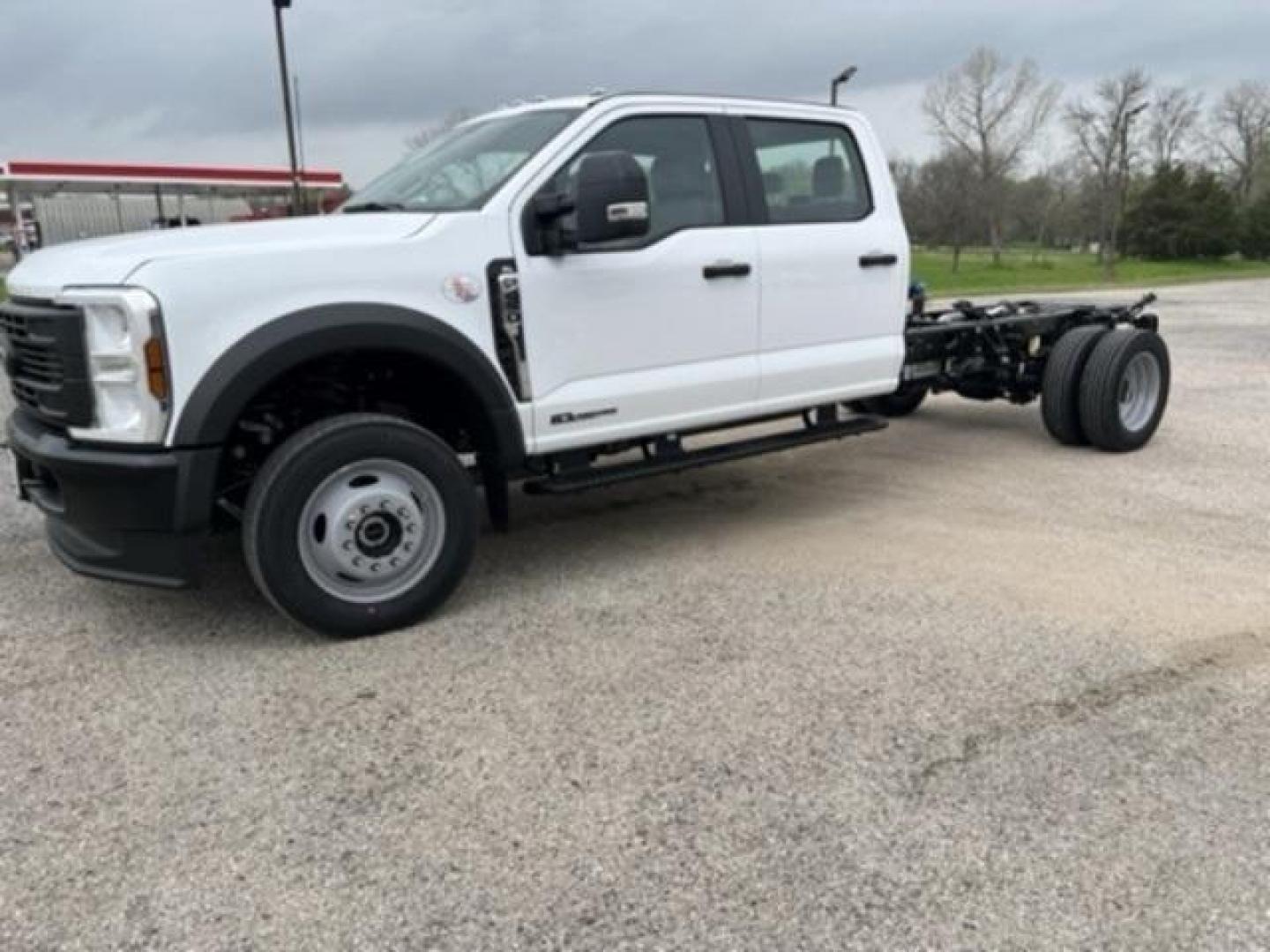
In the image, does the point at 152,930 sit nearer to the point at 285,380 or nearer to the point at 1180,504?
the point at 285,380

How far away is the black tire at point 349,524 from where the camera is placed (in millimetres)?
3893

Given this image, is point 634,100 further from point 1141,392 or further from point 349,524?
Answer: point 1141,392

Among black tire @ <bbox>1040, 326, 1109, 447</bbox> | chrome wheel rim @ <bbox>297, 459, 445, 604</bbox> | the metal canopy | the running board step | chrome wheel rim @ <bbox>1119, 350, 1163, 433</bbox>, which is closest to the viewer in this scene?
chrome wheel rim @ <bbox>297, 459, 445, 604</bbox>

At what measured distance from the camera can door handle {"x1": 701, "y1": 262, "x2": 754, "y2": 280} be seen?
4871 millimetres

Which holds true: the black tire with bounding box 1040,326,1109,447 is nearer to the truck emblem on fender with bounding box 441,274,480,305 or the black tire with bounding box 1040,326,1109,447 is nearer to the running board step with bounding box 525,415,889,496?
the running board step with bounding box 525,415,889,496

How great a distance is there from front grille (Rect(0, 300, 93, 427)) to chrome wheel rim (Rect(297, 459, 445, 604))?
34.1 inches

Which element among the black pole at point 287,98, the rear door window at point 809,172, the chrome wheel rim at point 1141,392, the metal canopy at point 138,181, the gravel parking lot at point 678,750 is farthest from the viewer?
the metal canopy at point 138,181

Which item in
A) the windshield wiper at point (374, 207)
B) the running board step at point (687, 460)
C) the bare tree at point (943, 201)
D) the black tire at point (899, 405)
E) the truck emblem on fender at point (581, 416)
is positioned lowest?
the black tire at point (899, 405)

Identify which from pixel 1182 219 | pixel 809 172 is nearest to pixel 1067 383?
pixel 809 172

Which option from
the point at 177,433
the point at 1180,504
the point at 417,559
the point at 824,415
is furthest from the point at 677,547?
the point at 1180,504

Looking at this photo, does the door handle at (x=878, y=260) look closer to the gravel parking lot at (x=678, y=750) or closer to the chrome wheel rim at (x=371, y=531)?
the gravel parking lot at (x=678, y=750)

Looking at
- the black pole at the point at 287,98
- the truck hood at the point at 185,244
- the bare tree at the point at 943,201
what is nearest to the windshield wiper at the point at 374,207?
the truck hood at the point at 185,244

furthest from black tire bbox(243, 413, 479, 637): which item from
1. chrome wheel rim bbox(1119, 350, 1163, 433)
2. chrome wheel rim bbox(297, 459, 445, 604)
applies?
chrome wheel rim bbox(1119, 350, 1163, 433)

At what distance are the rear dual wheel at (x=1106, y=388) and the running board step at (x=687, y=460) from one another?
1994 millimetres
